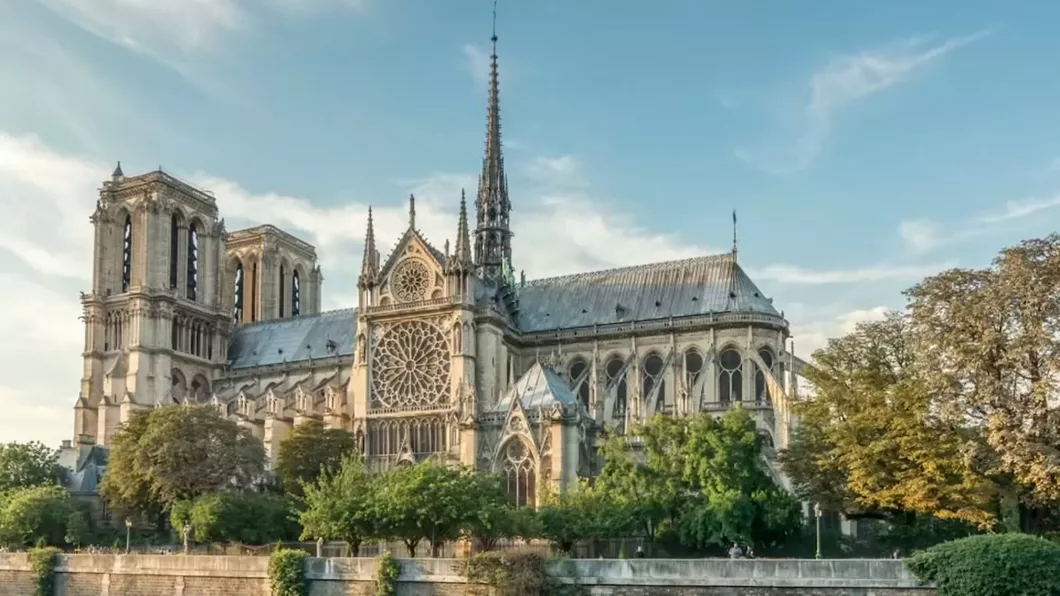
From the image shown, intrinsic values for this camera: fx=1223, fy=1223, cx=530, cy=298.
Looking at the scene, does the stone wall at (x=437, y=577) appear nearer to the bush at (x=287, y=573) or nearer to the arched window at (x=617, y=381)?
the bush at (x=287, y=573)

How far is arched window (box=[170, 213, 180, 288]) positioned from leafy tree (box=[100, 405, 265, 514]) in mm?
25937

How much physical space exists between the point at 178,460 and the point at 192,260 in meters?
33.6

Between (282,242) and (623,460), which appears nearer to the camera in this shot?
(623,460)

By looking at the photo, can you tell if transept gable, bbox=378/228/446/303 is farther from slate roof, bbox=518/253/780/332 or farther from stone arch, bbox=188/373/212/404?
stone arch, bbox=188/373/212/404

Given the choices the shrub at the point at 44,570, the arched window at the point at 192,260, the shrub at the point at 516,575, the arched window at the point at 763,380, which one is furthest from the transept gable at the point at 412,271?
the shrub at the point at 516,575

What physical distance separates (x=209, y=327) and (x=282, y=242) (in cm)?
1606

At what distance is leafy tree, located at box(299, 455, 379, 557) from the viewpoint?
4566 cm

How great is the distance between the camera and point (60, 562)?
2013 inches

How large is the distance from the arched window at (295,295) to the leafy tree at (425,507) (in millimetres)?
59416

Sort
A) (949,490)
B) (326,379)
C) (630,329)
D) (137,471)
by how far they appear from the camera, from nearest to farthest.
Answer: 1. (949,490)
2. (137,471)
3. (630,329)
4. (326,379)

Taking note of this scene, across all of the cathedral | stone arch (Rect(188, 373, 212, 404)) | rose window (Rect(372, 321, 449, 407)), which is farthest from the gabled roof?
stone arch (Rect(188, 373, 212, 404))

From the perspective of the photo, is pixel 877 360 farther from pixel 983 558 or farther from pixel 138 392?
pixel 138 392

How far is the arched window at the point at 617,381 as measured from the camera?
72.7 m

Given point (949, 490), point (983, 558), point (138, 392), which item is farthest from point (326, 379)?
point (983, 558)
